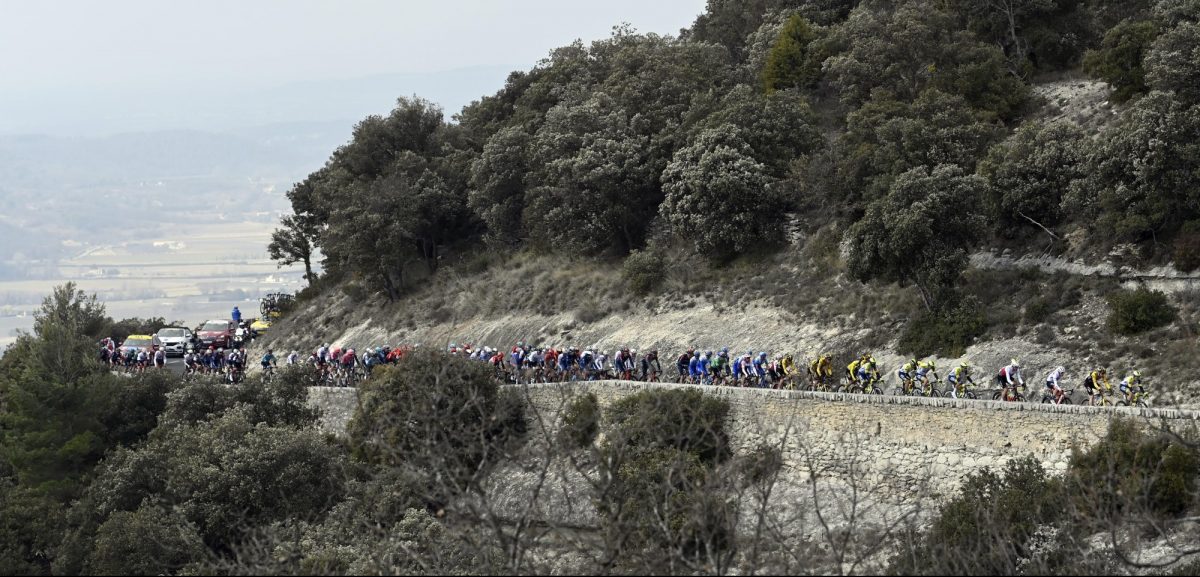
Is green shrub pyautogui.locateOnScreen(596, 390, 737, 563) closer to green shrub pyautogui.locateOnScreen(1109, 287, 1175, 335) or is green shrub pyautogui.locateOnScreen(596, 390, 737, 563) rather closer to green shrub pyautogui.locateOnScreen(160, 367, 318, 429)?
green shrub pyautogui.locateOnScreen(1109, 287, 1175, 335)

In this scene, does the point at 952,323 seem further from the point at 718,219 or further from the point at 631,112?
the point at 631,112

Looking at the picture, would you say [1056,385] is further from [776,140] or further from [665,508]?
[776,140]

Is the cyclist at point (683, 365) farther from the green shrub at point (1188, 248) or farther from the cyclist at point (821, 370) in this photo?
the green shrub at point (1188, 248)

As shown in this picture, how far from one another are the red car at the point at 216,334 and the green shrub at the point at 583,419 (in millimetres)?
32692

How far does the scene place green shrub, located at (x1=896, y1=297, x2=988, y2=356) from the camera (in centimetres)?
3812

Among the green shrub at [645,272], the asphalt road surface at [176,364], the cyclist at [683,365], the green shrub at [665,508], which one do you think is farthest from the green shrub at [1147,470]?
the asphalt road surface at [176,364]

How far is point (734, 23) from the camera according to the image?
76.9 m

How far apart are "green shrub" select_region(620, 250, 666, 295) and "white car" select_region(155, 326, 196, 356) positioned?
2475 cm

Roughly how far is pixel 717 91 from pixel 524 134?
31.7 ft

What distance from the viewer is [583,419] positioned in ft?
124

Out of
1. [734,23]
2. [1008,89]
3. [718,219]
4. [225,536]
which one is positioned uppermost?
[734,23]

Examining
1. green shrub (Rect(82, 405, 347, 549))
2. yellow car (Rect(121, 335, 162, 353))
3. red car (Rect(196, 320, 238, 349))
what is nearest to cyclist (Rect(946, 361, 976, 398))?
green shrub (Rect(82, 405, 347, 549))

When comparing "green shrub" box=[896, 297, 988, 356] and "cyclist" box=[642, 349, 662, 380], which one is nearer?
"green shrub" box=[896, 297, 988, 356]

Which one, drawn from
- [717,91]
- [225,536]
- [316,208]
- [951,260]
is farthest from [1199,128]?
[316,208]
